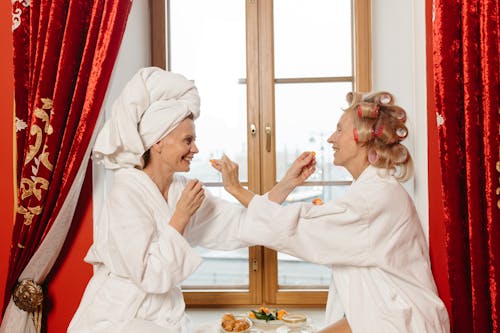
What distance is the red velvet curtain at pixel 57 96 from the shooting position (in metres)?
2.03

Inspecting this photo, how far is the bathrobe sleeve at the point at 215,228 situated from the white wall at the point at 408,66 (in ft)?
2.47

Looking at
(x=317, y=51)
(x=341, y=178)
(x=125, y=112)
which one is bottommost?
(x=341, y=178)

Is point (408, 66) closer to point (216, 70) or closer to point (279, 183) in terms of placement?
point (279, 183)

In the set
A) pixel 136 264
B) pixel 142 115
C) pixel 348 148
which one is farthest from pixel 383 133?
pixel 136 264

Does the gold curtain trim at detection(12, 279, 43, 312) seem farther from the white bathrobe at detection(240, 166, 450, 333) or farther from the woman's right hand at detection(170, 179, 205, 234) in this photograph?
the white bathrobe at detection(240, 166, 450, 333)

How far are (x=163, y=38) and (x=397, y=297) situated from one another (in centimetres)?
166

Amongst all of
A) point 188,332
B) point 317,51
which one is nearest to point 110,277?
point 188,332

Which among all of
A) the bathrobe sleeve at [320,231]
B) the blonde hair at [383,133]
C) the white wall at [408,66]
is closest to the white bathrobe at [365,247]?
the bathrobe sleeve at [320,231]

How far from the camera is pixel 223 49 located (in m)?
2.57

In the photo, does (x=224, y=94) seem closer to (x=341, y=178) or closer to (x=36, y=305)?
(x=341, y=178)

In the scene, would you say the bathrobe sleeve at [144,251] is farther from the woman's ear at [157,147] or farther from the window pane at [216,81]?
the window pane at [216,81]

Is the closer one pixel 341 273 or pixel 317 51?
pixel 341 273

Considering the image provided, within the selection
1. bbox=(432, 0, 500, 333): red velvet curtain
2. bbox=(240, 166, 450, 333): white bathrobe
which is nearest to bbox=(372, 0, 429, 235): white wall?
bbox=(432, 0, 500, 333): red velvet curtain

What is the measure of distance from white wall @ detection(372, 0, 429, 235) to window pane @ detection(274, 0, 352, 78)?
16 cm
